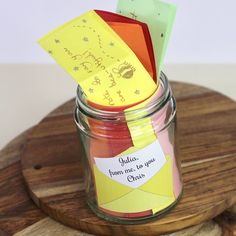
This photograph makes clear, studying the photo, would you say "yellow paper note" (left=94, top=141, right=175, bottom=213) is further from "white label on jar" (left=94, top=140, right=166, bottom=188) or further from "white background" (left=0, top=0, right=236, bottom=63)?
"white background" (left=0, top=0, right=236, bottom=63)

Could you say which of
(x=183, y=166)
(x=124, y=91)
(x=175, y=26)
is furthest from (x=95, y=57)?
(x=175, y=26)

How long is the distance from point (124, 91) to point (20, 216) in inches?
7.4

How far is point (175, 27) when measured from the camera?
95 cm

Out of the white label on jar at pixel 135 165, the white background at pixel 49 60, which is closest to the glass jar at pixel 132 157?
the white label on jar at pixel 135 165

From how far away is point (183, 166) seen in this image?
666 mm

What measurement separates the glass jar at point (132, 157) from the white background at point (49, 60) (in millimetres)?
306

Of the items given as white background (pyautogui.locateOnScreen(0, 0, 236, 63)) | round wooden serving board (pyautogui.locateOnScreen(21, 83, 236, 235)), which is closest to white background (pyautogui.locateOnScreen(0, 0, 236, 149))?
white background (pyautogui.locateOnScreen(0, 0, 236, 63))

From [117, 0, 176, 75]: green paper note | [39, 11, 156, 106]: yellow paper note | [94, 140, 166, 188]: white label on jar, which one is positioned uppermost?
[117, 0, 176, 75]: green paper note

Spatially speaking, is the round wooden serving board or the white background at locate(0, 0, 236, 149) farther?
the white background at locate(0, 0, 236, 149)

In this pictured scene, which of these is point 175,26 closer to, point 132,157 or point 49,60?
point 49,60

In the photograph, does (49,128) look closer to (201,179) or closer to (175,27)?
(201,179)

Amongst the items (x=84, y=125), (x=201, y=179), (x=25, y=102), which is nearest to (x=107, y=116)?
(x=84, y=125)

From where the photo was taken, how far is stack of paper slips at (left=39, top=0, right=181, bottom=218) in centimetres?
53

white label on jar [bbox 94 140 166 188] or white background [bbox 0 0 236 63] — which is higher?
white label on jar [bbox 94 140 166 188]
